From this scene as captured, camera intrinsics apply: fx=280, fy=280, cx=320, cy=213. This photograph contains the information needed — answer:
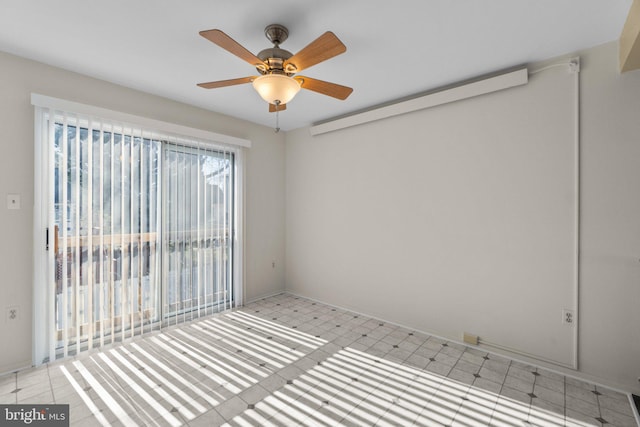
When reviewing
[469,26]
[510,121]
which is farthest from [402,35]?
[510,121]

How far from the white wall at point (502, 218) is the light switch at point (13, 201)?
3167 mm

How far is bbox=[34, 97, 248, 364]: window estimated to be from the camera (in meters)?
2.50

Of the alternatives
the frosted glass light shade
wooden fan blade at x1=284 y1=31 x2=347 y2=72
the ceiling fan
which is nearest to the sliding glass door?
the ceiling fan

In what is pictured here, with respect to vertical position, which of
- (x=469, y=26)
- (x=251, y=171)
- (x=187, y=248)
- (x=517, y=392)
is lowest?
(x=517, y=392)

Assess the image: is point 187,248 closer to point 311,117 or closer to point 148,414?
point 148,414

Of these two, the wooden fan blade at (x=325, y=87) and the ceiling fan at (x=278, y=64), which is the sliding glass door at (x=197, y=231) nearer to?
the ceiling fan at (x=278, y=64)

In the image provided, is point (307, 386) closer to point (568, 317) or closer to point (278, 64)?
point (568, 317)

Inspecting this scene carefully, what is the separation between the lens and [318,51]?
1.74 meters

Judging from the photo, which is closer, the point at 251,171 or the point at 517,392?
the point at 517,392

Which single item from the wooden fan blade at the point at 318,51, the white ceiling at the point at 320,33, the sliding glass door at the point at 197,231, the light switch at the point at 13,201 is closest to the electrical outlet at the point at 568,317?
the white ceiling at the point at 320,33

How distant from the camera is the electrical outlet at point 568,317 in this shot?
7.57ft

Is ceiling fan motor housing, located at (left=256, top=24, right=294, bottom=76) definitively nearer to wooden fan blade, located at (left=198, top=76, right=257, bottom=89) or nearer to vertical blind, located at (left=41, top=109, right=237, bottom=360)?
wooden fan blade, located at (left=198, top=76, right=257, bottom=89)

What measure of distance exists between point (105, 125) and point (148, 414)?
2.58 metres

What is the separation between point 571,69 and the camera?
2.30 m
